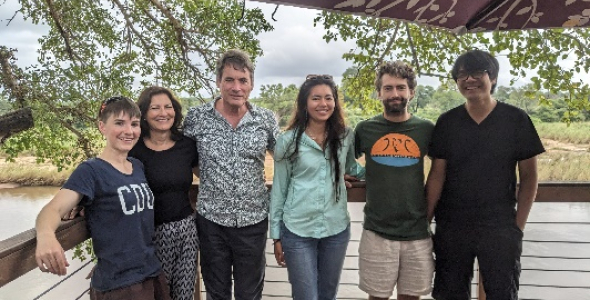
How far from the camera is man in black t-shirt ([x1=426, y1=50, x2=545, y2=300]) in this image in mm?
1659

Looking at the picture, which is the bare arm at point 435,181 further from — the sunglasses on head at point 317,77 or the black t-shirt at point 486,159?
the sunglasses on head at point 317,77

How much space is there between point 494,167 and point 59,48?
5.34 meters

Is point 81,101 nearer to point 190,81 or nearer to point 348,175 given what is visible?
point 190,81

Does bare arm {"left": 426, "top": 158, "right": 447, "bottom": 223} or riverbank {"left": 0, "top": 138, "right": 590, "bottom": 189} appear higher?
bare arm {"left": 426, "top": 158, "right": 447, "bottom": 223}

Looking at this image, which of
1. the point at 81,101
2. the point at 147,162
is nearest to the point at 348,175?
the point at 147,162

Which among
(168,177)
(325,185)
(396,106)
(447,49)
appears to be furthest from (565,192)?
(447,49)

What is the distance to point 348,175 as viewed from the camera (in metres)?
2.02

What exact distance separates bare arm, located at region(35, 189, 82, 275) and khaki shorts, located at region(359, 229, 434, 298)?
1139 millimetres

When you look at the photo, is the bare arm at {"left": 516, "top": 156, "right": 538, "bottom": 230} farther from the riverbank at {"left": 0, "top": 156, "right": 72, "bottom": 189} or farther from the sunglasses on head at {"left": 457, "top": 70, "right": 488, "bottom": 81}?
the riverbank at {"left": 0, "top": 156, "right": 72, "bottom": 189}

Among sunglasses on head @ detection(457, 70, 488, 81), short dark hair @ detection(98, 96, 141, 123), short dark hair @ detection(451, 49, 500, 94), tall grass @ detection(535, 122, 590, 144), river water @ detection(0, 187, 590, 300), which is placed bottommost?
river water @ detection(0, 187, 590, 300)

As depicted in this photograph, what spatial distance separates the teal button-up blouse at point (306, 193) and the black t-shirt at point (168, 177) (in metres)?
0.37

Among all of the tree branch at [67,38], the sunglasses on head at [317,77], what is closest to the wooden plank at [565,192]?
the sunglasses on head at [317,77]

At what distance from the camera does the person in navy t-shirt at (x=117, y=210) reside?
146cm

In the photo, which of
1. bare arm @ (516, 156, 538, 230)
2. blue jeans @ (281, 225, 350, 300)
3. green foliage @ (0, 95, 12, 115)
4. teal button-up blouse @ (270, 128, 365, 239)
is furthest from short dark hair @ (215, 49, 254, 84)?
green foliage @ (0, 95, 12, 115)
